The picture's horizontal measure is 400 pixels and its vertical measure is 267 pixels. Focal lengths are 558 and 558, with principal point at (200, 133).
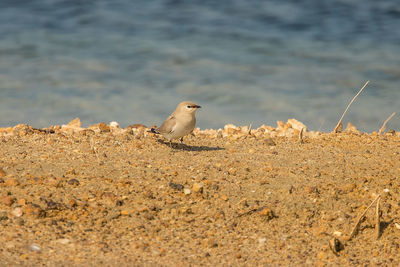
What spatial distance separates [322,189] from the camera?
5301 mm

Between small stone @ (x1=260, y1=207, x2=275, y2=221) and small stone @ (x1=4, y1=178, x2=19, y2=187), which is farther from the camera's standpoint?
small stone @ (x1=4, y1=178, x2=19, y2=187)

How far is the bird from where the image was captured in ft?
21.7

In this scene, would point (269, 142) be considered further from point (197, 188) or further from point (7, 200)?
point (7, 200)

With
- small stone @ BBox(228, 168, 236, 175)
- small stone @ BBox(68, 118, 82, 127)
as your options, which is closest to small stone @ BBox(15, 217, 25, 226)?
small stone @ BBox(228, 168, 236, 175)

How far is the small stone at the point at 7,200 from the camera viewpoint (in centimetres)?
484

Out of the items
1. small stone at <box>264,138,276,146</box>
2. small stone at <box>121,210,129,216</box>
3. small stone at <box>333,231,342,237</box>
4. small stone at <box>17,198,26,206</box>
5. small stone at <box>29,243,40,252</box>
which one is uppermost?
small stone at <box>17,198,26,206</box>

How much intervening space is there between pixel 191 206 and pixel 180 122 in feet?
5.84

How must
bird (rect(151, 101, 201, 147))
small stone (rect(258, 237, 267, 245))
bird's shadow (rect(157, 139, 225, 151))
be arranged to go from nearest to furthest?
small stone (rect(258, 237, 267, 245)) < bird (rect(151, 101, 201, 147)) < bird's shadow (rect(157, 139, 225, 151))

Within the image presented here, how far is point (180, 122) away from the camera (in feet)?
21.6

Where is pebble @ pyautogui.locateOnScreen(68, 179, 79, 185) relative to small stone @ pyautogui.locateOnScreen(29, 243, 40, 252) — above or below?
above

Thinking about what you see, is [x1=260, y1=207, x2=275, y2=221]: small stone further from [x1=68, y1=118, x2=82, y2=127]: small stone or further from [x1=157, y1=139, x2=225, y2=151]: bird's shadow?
[x1=68, y1=118, x2=82, y2=127]: small stone

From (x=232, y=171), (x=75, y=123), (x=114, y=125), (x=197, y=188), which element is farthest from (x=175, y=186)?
(x=75, y=123)

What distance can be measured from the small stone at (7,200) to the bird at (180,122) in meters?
2.26

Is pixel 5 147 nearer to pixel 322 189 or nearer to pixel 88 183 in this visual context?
pixel 88 183
